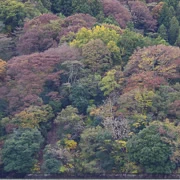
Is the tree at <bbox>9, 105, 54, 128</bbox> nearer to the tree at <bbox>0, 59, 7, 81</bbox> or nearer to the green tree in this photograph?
the tree at <bbox>0, 59, 7, 81</bbox>

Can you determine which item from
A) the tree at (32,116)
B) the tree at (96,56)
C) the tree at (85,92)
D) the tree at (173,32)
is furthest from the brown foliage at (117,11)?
the tree at (32,116)

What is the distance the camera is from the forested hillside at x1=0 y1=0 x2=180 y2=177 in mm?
27156

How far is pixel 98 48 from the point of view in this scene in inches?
1259

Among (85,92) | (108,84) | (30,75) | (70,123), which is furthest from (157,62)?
(30,75)

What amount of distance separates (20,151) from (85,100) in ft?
15.2

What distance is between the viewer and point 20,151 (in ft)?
89.7

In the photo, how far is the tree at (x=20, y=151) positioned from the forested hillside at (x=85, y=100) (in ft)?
0.14

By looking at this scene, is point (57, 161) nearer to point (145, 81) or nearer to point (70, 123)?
point (70, 123)

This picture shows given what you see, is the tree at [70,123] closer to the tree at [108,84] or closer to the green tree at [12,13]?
the tree at [108,84]

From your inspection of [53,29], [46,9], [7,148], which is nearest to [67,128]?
Result: [7,148]

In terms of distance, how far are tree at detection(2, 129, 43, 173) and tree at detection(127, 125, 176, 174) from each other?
4.33 meters

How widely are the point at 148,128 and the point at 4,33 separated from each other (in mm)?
13941

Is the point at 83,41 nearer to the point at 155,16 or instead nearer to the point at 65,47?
the point at 65,47

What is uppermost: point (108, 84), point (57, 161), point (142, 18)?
point (108, 84)
